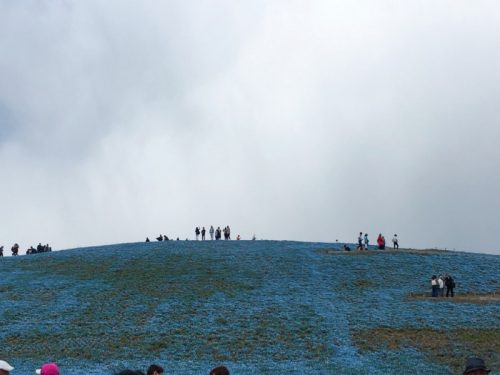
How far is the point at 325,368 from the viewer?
93.0 ft

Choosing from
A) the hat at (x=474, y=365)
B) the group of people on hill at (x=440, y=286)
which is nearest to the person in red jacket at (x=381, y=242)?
the group of people on hill at (x=440, y=286)

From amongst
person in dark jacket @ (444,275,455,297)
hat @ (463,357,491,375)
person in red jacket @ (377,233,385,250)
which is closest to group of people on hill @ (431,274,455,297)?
person in dark jacket @ (444,275,455,297)

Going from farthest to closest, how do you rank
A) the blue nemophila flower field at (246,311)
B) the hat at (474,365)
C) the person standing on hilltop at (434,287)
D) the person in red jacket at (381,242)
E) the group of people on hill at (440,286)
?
the person in red jacket at (381,242) < the group of people on hill at (440,286) < the person standing on hilltop at (434,287) < the blue nemophila flower field at (246,311) < the hat at (474,365)

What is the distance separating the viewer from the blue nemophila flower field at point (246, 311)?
30.4 meters

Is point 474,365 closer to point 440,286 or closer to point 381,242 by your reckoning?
point 440,286

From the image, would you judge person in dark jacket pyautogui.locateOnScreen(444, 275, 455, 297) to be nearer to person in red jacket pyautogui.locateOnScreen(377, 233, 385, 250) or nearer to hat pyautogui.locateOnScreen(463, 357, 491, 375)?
person in red jacket pyautogui.locateOnScreen(377, 233, 385, 250)

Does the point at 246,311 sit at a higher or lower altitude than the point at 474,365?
lower

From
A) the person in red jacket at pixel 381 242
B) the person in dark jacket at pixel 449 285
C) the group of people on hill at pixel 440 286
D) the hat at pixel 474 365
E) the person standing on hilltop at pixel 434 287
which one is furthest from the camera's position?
the person in red jacket at pixel 381 242

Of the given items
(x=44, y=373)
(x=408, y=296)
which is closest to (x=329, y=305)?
(x=408, y=296)

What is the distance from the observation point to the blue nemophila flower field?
3038cm

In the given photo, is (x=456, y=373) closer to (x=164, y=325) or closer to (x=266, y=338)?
(x=266, y=338)

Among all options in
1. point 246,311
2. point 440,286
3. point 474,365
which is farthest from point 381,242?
point 474,365

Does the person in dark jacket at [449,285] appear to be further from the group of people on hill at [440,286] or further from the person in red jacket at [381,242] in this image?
the person in red jacket at [381,242]

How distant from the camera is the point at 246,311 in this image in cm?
3847
